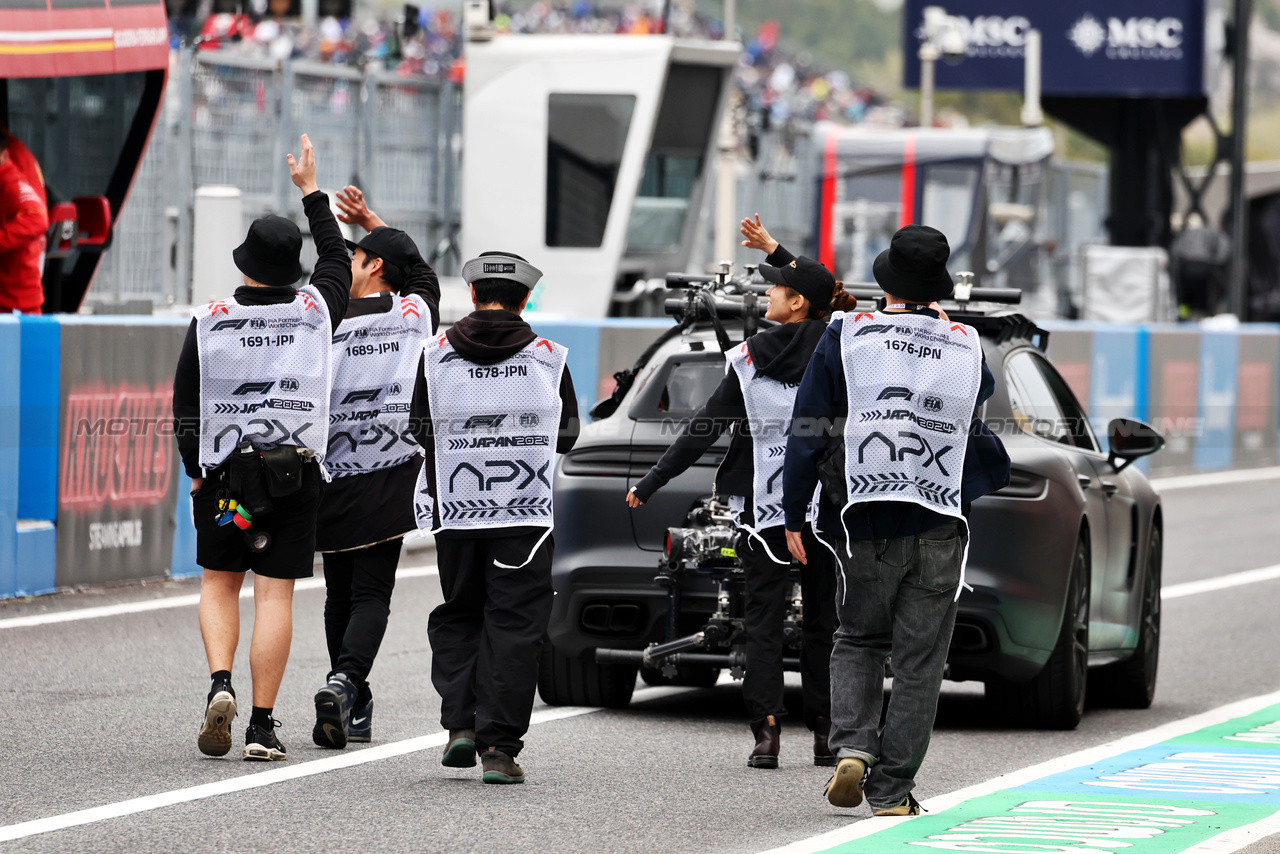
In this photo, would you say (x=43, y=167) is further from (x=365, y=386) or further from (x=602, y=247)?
(x=365, y=386)

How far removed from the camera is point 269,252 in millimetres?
8117

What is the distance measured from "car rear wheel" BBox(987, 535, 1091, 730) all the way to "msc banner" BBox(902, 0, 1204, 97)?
27.8m

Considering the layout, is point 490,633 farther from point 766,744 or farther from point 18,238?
point 18,238

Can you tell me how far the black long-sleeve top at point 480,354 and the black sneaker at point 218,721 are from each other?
883 millimetres

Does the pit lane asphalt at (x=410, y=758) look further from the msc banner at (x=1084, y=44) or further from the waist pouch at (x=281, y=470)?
the msc banner at (x=1084, y=44)

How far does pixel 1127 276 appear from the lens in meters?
33.8

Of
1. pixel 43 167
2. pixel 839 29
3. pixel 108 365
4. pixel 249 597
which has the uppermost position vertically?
pixel 839 29

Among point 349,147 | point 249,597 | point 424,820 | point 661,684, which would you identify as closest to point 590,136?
point 349,147

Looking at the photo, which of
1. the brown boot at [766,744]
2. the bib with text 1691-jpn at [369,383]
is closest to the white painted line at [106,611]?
the bib with text 1691-jpn at [369,383]

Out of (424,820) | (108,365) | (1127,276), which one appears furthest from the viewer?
(1127,276)

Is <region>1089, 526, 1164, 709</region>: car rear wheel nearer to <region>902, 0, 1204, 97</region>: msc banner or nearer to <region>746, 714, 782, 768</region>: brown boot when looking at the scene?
<region>746, 714, 782, 768</region>: brown boot

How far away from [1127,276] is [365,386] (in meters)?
26.5

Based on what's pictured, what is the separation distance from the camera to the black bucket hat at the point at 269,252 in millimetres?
8102

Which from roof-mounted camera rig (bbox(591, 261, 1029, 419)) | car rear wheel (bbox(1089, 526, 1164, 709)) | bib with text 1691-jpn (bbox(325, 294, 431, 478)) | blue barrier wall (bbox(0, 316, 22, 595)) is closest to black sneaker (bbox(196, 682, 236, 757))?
bib with text 1691-jpn (bbox(325, 294, 431, 478))
